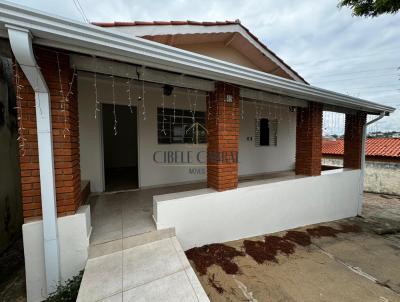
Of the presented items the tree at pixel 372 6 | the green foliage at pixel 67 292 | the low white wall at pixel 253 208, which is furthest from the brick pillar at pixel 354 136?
the green foliage at pixel 67 292

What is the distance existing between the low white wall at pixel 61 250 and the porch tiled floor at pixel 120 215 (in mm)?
234

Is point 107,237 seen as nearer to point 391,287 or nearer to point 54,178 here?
point 54,178

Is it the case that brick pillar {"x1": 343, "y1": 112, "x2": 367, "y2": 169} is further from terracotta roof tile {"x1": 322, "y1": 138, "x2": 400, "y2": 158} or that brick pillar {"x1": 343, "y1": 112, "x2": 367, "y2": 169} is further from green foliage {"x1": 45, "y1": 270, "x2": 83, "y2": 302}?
green foliage {"x1": 45, "y1": 270, "x2": 83, "y2": 302}

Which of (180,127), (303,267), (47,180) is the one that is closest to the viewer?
(47,180)

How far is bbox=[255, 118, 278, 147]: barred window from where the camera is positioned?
24.7 ft

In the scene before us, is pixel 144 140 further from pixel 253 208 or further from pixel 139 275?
pixel 139 275

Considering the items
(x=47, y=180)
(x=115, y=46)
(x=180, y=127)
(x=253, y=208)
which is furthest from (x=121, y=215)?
(x=180, y=127)

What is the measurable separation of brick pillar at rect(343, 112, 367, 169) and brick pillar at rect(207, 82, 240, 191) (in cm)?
493

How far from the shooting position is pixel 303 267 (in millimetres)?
3199

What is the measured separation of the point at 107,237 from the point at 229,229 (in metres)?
2.14

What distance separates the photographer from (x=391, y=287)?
300cm

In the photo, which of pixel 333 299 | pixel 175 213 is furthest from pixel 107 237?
pixel 333 299

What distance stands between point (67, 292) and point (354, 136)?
8028mm

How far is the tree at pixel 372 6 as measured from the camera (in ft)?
14.8
